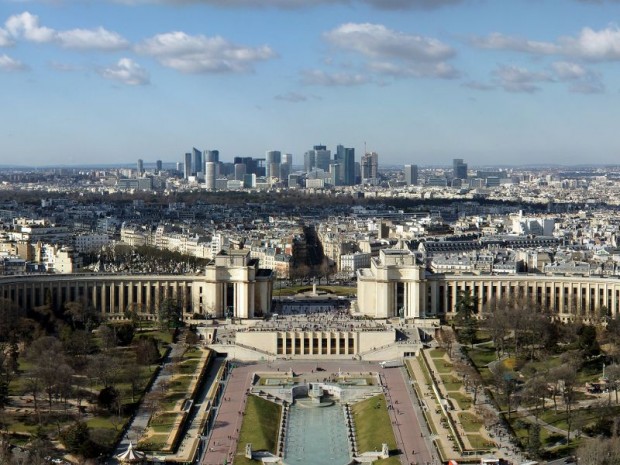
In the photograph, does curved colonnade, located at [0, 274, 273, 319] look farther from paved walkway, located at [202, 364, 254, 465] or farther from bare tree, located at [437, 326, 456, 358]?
bare tree, located at [437, 326, 456, 358]

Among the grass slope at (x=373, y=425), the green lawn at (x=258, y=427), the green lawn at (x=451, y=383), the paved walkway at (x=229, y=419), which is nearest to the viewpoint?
the paved walkway at (x=229, y=419)

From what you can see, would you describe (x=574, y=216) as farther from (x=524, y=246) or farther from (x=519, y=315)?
(x=519, y=315)

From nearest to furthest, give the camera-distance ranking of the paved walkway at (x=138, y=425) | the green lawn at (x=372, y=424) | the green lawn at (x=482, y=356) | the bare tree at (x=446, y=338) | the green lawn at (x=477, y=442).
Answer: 1. the paved walkway at (x=138, y=425)
2. the green lawn at (x=477, y=442)
3. the green lawn at (x=372, y=424)
4. the green lawn at (x=482, y=356)
5. the bare tree at (x=446, y=338)

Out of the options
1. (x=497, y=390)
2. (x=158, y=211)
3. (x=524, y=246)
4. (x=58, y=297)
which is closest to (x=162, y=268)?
(x=58, y=297)

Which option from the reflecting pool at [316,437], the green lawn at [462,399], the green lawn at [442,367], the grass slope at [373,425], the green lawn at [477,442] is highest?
the green lawn at [442,367]

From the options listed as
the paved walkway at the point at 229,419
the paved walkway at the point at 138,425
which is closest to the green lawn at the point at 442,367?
the paved walkway at the point at 229,419

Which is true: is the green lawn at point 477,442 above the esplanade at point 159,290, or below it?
below

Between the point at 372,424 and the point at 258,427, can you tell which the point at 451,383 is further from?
the point at 258,427

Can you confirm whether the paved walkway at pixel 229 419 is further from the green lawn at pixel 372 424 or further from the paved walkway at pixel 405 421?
the paved walkway at pixel 405 421
